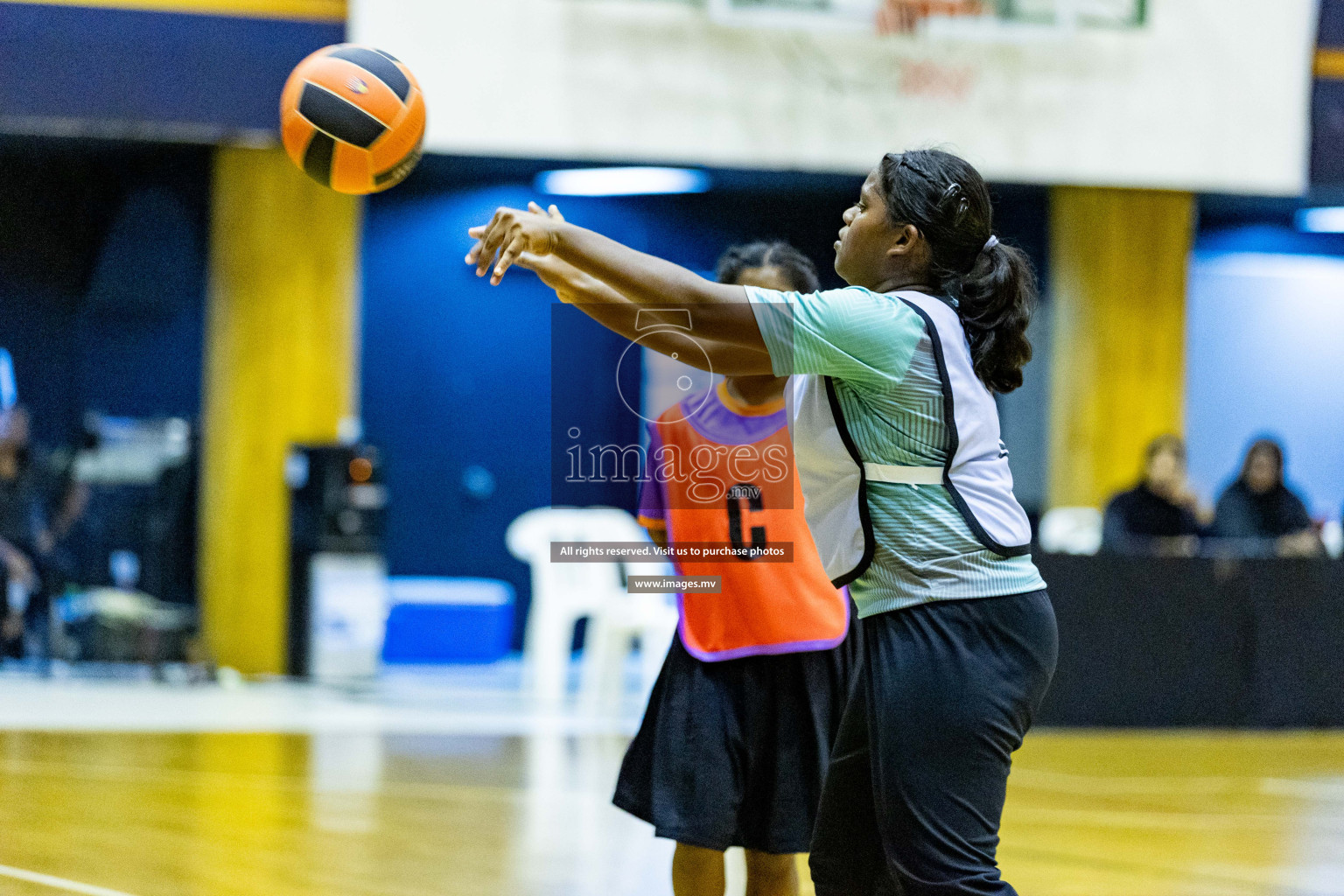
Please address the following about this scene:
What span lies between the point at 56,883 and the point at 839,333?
2.87 meters

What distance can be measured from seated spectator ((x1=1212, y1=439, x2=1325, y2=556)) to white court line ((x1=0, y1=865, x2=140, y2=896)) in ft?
18.7

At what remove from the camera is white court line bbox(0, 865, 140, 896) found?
3686mm

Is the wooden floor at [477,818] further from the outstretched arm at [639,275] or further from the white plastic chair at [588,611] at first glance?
the outstretched arm at [639,275]

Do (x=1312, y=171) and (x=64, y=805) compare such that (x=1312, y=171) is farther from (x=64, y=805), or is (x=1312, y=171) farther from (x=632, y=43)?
(x=64, y=805)

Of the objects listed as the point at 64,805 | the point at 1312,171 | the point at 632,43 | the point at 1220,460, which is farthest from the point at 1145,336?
the point at 64,805

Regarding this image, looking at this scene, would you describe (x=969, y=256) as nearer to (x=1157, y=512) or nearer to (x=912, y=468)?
(x=912, y=468)

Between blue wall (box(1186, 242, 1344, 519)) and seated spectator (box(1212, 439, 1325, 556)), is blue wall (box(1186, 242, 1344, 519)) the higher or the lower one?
the higher one

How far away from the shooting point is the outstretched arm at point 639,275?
1899 millimetres

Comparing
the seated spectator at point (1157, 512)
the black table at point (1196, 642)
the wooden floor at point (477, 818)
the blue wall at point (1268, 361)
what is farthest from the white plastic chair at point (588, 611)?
the blue wall at point (1268, 361)

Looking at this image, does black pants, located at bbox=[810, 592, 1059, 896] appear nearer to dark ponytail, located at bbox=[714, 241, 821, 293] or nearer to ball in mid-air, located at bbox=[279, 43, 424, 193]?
dark ponytail, located at bbox=[714, 241, 821, 293]

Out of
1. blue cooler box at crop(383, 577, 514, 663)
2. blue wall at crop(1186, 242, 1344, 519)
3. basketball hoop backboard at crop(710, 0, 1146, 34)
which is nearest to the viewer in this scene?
basketball hoop backboard at crop(710, 0, 1146, 34)

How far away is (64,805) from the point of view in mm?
4871

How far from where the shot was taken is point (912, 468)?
2.02 meters

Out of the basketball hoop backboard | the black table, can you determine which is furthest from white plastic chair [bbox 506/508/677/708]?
the basketball hoop backboard
